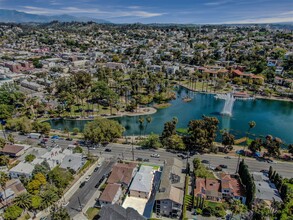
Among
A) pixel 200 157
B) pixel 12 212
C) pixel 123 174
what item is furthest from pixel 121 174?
pixel 200 157

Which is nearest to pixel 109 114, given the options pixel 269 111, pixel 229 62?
pixel 269 111

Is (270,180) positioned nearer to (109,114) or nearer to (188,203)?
(188,203)

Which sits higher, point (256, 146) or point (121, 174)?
point (256, 146)

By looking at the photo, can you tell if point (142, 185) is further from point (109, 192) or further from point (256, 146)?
point (256, 146)

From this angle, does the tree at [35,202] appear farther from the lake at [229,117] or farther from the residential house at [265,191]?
the residential house at [265,191]

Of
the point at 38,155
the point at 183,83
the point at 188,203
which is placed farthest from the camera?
the point at 183,83

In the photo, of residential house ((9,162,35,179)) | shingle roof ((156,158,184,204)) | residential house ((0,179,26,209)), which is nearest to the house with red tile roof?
shingle roof ((156,158,184,204))
